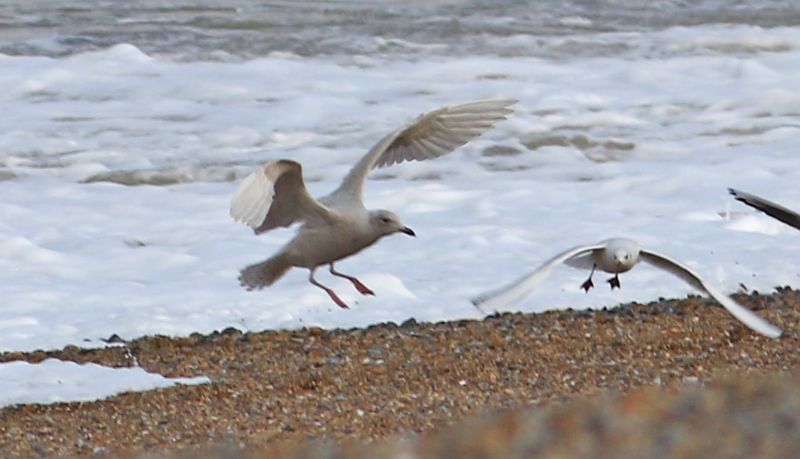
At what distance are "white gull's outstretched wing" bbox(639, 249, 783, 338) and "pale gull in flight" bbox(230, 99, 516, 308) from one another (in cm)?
131

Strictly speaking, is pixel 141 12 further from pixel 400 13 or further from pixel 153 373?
pixel 153 373

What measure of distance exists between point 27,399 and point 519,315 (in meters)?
2.81

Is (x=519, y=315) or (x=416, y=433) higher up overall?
(x=416, y=433)

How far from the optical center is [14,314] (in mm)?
9547

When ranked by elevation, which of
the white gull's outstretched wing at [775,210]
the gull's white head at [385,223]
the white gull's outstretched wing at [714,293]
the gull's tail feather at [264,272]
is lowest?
the gull's tail feather at [264,272]

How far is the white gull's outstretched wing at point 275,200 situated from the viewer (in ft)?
25.4

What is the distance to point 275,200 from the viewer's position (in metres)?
8.55

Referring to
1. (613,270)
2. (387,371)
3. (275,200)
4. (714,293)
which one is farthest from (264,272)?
(714,293)

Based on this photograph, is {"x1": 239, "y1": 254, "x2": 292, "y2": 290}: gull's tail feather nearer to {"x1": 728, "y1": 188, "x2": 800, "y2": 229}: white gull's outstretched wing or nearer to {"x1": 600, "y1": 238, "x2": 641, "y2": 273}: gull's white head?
{"x1": 600, "y1": 238, "x2": 641, "y2": 273}: gull's white head

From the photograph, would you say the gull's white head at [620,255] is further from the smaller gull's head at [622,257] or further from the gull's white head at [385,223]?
the gull's white head at [385,223]

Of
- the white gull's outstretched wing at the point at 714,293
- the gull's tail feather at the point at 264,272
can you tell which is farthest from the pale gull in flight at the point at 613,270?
the gull's tail feather at the point at 264,272

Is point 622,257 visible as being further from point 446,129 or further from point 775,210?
point 446,129

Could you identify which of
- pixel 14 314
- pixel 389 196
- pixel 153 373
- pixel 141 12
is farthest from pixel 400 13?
pixel 153 373

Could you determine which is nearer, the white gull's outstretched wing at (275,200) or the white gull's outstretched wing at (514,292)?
the white gull's outstretched wing at (514,292)
